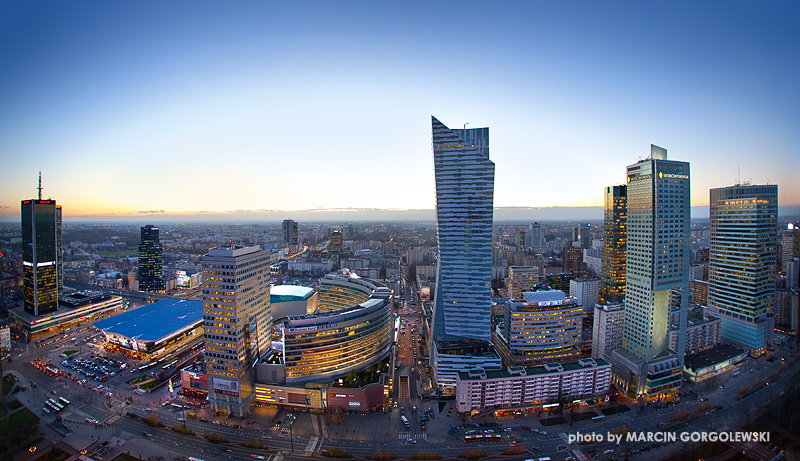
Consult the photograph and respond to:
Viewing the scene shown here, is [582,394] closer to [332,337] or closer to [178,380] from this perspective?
[332,337]

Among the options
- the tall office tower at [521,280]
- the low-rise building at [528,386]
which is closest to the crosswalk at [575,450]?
the low-rise building at [528,386]

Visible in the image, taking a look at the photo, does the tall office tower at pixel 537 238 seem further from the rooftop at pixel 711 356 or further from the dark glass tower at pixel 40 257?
the dark glass tower at pixel 40 257

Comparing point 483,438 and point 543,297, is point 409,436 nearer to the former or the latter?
point 483,438

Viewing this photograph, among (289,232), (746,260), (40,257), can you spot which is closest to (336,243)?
(289,232)

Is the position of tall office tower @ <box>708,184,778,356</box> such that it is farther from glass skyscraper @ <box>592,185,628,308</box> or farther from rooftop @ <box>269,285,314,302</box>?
rooftop @ <box>269,285,314,302</box>

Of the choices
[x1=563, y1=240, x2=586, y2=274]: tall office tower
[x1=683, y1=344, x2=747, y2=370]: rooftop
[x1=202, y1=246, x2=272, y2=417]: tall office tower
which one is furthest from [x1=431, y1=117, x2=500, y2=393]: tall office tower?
[x1=563, y1=240, x2=586, y2=274]: tall office tower

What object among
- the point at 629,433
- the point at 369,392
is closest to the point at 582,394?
the point at 629,433

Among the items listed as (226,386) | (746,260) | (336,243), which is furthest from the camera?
(336,243)

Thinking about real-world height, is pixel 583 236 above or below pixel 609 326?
above
